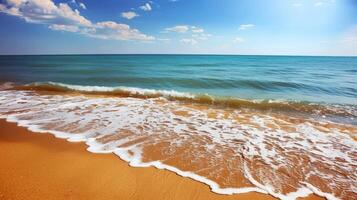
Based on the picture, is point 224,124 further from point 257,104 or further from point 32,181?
point 32,181

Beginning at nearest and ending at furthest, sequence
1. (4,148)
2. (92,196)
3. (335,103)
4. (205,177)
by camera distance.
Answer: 1. (92,196)
2. (205,177)
3. (4,148)
4. (335,103)

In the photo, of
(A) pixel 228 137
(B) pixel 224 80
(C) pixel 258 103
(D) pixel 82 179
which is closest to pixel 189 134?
(A) pixel 228 137

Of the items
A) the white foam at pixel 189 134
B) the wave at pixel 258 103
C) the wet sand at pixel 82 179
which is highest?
the wet sand at pixel 82 179

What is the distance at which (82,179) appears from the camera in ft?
10.6

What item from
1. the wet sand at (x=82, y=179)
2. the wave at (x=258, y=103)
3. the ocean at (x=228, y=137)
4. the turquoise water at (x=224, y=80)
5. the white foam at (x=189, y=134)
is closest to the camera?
the wet sand at (x=82, y=179)

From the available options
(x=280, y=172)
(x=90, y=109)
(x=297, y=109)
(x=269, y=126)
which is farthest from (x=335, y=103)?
(x=90, y=109)

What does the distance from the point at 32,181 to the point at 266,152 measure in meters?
4.27

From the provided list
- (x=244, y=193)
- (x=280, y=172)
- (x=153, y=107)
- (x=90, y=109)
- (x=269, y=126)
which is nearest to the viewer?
(x=244, y=193)

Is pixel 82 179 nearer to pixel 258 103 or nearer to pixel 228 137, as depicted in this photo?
pixel 228 137

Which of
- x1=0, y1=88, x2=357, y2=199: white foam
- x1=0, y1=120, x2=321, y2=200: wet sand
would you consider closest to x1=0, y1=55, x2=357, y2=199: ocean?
x1=0, y1=88, x2=357, y2=199: white foam

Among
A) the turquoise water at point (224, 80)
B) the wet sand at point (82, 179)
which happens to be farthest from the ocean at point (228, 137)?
the turquoise water at point (224, 80)

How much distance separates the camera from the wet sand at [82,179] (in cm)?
292

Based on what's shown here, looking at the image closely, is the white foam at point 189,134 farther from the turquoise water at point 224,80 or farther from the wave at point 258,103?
the turquoise water at point 224,80

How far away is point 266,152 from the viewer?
14.6 ft
